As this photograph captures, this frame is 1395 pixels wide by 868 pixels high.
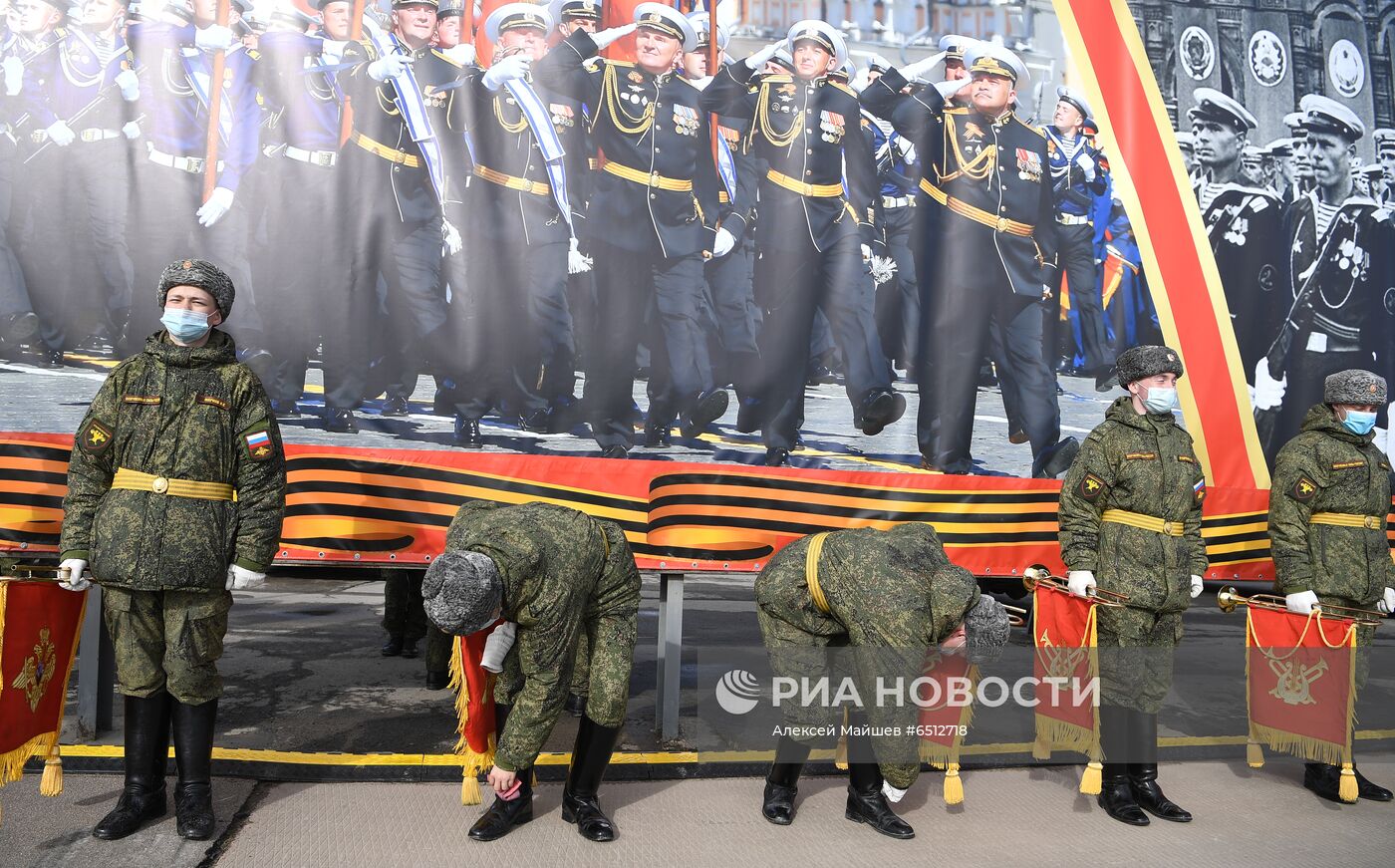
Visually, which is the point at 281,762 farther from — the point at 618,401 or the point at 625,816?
the point at 618,401

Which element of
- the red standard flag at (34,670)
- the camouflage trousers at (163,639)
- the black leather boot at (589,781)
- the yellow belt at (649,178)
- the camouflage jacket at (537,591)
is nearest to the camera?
the camouflage jacket at (537,591)

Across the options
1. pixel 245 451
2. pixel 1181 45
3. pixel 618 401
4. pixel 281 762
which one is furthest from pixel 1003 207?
pixel 281 762

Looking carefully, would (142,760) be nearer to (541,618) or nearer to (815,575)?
(541,618)

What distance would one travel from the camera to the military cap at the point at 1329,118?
4996 mm

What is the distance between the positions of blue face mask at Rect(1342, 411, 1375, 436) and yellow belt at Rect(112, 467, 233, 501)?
454 centimetres

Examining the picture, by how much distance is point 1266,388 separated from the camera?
4.97m

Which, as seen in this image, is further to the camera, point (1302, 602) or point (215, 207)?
point (1302, 602)

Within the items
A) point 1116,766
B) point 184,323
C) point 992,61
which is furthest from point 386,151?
point 1116,766

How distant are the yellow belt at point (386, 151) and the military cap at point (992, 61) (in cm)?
248

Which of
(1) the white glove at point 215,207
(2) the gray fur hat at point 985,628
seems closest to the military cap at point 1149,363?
(2) the gray fur hat at point 985,628

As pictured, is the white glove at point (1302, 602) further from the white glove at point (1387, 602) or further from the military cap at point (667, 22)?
the military cap at point (667, 22)

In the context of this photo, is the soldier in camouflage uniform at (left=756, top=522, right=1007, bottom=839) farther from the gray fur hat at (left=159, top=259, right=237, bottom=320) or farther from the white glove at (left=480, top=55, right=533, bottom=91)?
the white glove at (left=480, top=55, right=533, bottom=91)

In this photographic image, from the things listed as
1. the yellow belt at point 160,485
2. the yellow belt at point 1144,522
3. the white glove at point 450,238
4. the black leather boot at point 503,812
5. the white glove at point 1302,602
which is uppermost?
the white glove at point 450,238

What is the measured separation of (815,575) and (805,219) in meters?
1.73
